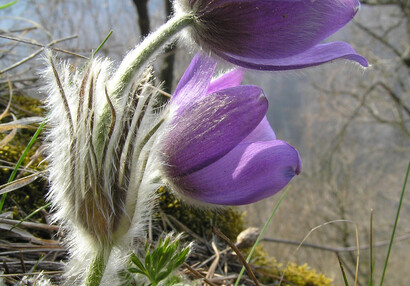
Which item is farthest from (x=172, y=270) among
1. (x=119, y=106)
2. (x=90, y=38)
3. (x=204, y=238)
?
(x=90, y=38)

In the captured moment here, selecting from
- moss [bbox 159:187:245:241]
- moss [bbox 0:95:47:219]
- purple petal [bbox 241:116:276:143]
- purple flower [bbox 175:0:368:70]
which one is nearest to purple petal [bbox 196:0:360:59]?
purple flower [bbox 175:0:368:70]

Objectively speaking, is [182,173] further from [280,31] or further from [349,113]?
[349,113]

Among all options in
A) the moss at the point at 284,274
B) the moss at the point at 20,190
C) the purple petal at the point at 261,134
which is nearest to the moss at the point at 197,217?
the moss at the point at 284,274

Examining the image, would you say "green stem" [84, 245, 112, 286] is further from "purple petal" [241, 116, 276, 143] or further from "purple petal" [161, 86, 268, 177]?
"purple petal" [241, 116, 276, 143]

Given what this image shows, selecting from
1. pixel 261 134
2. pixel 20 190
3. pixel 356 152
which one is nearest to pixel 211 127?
pixel 261 134

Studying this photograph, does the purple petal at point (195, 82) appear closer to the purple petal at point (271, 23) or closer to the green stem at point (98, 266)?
the purple petal at point (271, 23)

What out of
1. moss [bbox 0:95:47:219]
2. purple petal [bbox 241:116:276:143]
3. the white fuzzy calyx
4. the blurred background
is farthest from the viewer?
the blurred background
